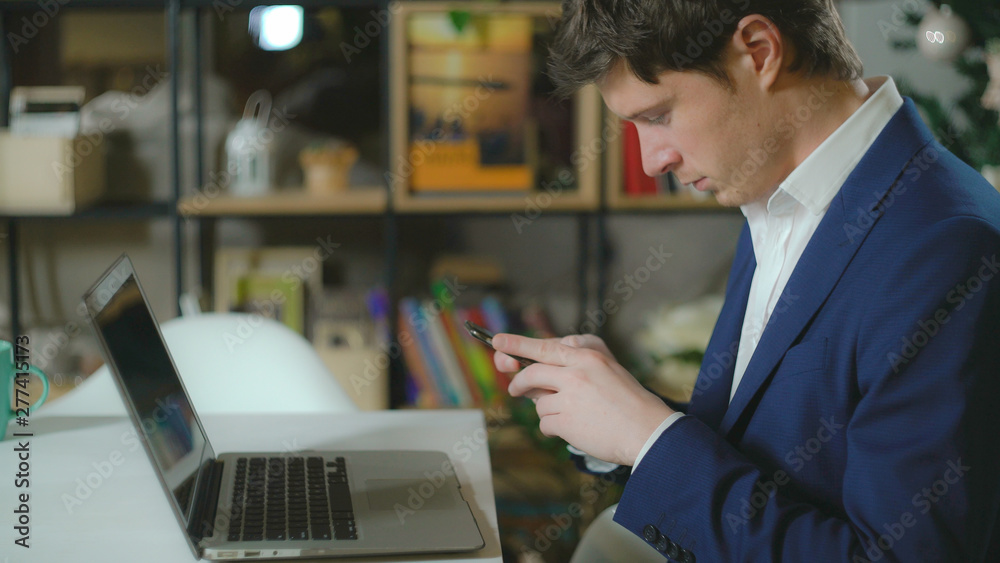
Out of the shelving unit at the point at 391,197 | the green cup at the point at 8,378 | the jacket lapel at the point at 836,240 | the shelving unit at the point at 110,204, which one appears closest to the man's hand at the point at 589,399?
the jacket lapel at the point at 836,240

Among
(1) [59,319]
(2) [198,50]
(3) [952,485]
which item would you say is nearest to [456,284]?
(2) [198,50]

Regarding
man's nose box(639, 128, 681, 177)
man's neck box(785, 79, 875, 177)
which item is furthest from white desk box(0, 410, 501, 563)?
man's neck box(785, 79, 875, 177)

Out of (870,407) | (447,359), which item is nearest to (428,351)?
(447,359)

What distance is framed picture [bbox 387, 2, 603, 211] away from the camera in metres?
2.22

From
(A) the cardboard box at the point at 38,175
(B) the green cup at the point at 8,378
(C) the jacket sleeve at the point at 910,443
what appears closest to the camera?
(C) the jacket sleeve at the point at 910,443

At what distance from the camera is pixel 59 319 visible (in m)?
2.61

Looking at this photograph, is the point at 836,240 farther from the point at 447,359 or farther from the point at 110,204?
the point at 110,204

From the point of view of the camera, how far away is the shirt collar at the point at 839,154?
91cm

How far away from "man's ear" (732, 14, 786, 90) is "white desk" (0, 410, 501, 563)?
518 mm

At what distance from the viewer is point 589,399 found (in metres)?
0.90

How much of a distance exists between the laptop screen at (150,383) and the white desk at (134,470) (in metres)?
0.06

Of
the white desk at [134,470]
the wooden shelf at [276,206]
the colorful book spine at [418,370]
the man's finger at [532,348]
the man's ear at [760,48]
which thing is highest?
the man's ear at [760,48]

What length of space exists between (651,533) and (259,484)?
42cm

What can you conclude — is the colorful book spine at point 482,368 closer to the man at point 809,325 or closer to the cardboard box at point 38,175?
the cardboard box at point 38,175
